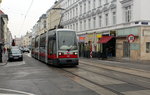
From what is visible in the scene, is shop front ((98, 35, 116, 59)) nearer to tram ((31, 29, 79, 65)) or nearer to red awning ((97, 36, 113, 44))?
red awning ((97, 36, 113, 44))

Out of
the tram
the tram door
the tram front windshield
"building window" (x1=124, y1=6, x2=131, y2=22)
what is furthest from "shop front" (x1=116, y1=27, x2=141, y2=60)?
the tram

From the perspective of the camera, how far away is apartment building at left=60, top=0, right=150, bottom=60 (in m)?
29.6

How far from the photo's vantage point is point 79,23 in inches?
2121

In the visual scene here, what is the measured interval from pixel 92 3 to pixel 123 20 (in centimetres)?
1294

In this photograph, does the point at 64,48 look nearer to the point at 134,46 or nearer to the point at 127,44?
the point at 134,46

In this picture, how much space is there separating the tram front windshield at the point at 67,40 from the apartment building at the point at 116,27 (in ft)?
28.6

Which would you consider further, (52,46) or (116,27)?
(116,27)

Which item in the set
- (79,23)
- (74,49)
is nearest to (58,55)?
(74,49)

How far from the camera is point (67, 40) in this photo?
19688 millimetres

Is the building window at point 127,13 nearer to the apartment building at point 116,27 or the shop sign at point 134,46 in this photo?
the apartment building at point 116,27

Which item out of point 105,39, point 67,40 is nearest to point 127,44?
point 105,39

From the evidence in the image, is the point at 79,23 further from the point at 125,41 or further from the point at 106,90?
the point at 106,90

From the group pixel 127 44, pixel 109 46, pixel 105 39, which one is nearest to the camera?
pixel 127 44

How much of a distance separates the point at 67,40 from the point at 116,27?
16564 millimetres
